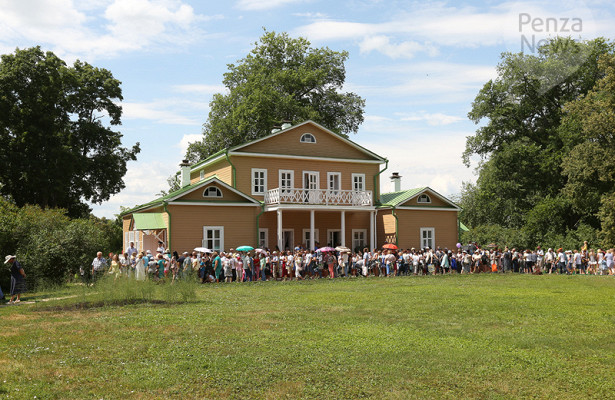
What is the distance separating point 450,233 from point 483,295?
57.3 feet

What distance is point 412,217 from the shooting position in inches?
1289

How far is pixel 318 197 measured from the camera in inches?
1172

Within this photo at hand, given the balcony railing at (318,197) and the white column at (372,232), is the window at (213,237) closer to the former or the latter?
the balcony railing at (318,197)

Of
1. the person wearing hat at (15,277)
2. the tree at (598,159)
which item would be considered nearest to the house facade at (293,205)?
the tree at (598,159)

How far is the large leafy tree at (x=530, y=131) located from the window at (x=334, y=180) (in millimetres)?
14054

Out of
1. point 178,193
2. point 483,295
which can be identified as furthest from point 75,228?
point 483,295

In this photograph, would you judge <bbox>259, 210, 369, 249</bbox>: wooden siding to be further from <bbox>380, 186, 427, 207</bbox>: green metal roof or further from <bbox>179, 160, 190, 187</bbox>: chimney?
<bbox>179, 160, 190, 187</bbox>: chimney

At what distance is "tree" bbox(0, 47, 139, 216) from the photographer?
3644cm

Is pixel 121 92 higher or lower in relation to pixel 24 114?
higher

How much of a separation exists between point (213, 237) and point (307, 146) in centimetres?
815

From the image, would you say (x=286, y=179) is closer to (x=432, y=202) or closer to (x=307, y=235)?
(x=307, y=235)

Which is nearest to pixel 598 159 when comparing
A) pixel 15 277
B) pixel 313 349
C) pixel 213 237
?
pixel 213 237

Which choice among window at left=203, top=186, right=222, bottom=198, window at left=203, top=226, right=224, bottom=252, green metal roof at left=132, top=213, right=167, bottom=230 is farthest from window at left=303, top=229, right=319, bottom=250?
green metal roof at left=132, top=213, right=167, bottom=230

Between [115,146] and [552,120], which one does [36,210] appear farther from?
[552,120]
